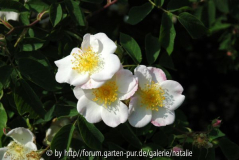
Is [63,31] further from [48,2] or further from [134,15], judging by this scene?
[134,15]

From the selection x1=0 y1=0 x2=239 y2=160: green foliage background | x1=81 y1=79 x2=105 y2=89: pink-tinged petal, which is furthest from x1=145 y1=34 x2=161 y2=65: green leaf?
x1=81 y1=79 x2=105 y2=89: pink-tinged petal

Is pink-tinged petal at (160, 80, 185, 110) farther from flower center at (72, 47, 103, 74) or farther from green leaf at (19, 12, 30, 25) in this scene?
green leaf at (19, 12, 30, 25)

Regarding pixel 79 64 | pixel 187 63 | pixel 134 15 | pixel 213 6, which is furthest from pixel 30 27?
pixel 187 63

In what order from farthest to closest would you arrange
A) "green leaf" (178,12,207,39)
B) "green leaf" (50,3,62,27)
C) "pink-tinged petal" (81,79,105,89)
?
1. "green leaf" (178,12,207,39)
2. "green leaf" (50,3,62,27)
3. "pink-tinged petal" (81,79,105,89)

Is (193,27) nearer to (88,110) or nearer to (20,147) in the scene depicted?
(88,110)

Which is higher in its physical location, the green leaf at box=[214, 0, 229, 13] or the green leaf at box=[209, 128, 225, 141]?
the green leaf at box=[214, 0, 229, 13]

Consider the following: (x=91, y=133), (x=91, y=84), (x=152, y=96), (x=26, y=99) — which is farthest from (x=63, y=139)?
(x=152, y=96)

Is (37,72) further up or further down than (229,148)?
further up
